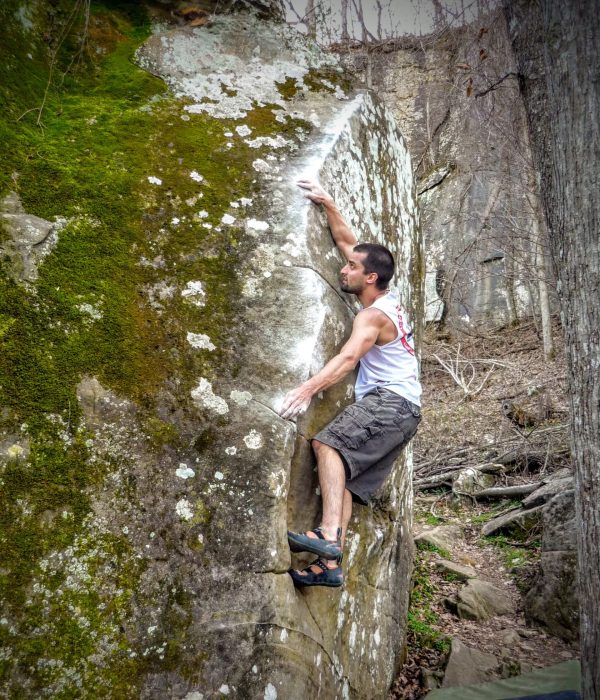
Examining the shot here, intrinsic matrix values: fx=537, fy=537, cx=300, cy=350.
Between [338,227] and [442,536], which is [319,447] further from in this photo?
[442,536]

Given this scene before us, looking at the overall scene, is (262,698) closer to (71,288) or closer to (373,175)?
(71,288)

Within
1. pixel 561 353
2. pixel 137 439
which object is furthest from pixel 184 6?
pixel 561 353

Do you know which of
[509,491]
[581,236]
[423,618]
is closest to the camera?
[581,236]

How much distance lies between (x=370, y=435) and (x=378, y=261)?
51.7 inches

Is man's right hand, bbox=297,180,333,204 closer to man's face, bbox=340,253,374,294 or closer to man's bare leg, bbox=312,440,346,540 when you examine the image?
man's face, bbox=340,253,374,294

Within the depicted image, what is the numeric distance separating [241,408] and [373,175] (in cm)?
273

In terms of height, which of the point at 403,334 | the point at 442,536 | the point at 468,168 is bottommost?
the point at 442,536

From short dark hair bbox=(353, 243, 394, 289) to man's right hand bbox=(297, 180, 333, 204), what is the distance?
425 millimetres

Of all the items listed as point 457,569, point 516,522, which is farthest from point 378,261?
point 516,522

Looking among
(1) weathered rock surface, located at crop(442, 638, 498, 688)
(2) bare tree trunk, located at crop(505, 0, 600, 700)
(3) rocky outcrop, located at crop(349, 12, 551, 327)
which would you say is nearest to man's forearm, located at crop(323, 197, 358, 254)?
(2) bare tree trunk, located at crop(505, 0, 600, 700)

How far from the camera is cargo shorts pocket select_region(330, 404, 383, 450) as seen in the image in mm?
3557

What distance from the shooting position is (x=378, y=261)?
4.05 metres

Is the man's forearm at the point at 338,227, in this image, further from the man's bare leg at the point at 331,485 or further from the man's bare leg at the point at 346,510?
the man's bare leg at the point at 346,510

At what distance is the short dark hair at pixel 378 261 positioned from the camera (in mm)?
4035
